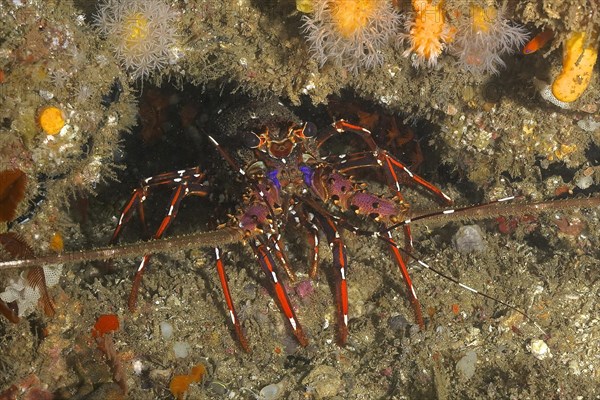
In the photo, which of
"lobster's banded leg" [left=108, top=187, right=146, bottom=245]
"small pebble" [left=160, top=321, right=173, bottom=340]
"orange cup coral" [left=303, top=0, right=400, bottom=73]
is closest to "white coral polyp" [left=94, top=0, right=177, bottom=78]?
"orange cup coral" [left=303, top=0, right=400, bottom=73]

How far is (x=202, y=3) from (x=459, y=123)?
7.60ft

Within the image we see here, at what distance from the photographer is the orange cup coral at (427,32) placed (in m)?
3.19

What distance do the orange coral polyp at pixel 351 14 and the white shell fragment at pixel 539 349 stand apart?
252cm

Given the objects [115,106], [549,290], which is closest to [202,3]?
[115,106]

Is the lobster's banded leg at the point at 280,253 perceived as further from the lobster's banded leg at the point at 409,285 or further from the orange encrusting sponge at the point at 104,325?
the orange encrusting sponge at the point at 104,325

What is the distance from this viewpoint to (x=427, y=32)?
3309 millimetres

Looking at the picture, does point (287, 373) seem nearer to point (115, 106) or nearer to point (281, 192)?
point (281, 192)

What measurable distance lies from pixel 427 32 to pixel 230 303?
2344mm

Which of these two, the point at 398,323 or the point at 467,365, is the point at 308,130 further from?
the point at 467,365

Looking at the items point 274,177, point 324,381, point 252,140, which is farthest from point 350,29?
point 324,381

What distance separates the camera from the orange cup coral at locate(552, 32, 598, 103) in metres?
2.97

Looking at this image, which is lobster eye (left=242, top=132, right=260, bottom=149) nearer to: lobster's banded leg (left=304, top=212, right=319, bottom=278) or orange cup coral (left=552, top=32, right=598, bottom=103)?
lobster's banded leg (left=304, top=212, right=319, bottom=278)

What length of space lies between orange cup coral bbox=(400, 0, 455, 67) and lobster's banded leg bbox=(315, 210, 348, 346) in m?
1.34

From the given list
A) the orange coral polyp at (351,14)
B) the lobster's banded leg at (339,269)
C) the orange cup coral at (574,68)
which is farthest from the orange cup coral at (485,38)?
the lobster's banded leg at (339,269)
